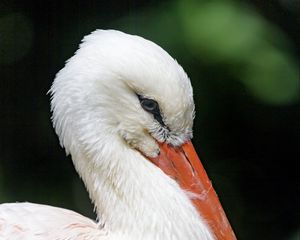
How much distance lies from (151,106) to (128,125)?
93mm

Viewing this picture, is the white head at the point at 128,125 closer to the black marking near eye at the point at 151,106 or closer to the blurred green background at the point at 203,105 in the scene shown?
the black marking near eye at the point at 151,106

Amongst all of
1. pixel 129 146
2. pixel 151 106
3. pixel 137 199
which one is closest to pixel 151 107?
pixel 151 106

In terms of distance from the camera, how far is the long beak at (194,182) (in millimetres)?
2576

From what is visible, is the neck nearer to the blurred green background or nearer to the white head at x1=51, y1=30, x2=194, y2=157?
the white head at x1=51, y1=30, x2=194, y2=157

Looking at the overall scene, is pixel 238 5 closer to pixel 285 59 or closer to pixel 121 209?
pixel 285 59

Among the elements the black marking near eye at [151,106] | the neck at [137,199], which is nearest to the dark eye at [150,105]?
the black marking near eye at [151,106]

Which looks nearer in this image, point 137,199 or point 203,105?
point 137,199

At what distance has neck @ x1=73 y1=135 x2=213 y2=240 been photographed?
250cm

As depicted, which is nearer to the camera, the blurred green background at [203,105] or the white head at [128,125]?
the white head at [128,125]

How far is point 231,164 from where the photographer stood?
4195 mm

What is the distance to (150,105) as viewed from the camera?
98.0 inches

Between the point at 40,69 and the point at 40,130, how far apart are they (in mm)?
307

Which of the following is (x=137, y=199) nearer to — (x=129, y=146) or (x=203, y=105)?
(x=129, y=146)

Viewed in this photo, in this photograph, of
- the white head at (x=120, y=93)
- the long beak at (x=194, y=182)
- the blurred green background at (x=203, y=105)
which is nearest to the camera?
the white head at (x=120, y=93)
